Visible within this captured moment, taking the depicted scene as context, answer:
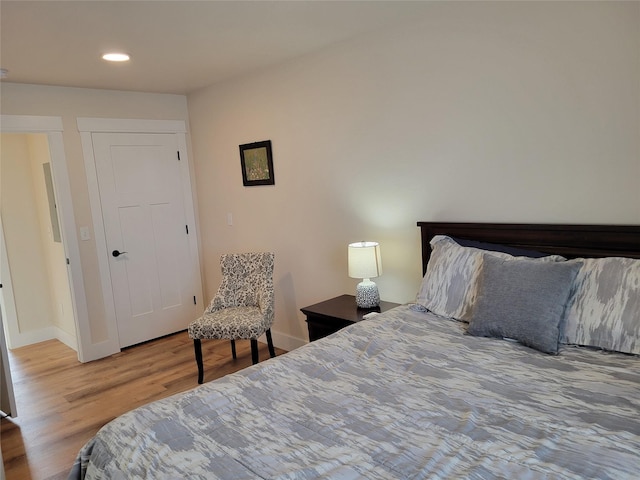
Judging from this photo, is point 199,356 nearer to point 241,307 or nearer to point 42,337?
point 241,307

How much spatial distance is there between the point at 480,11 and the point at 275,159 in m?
1.92

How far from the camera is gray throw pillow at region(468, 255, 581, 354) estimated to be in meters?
1.89

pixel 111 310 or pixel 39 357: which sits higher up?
pixel 111 310

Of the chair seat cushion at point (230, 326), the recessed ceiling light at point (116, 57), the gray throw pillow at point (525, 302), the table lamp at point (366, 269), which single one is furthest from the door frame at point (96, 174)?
the gray throw pillow at point (525, 302)

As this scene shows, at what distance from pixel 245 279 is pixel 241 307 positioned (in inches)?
9.4

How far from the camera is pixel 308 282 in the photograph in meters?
3.75

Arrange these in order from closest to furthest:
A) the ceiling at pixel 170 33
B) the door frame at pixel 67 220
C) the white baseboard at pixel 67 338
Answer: the ceiling at pixel 170 33 < the door frame at pixel 67 220 < the white baseboard at pixel 67 338

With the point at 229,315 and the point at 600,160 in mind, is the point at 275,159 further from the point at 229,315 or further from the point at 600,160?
the point at 600,160

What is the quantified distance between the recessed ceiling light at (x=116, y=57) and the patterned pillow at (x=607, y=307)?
9.86ft

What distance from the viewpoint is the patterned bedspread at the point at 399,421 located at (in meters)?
1.22

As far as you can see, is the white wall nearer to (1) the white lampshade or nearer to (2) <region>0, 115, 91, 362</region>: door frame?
(1) the white lampshade

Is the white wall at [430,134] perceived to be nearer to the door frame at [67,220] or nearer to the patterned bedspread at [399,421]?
the patterned bedspread at [399,421]

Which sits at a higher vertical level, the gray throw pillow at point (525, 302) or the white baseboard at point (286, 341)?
the gray throw pillow at point (525, 302)

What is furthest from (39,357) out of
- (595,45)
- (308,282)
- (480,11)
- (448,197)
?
(595,45)
